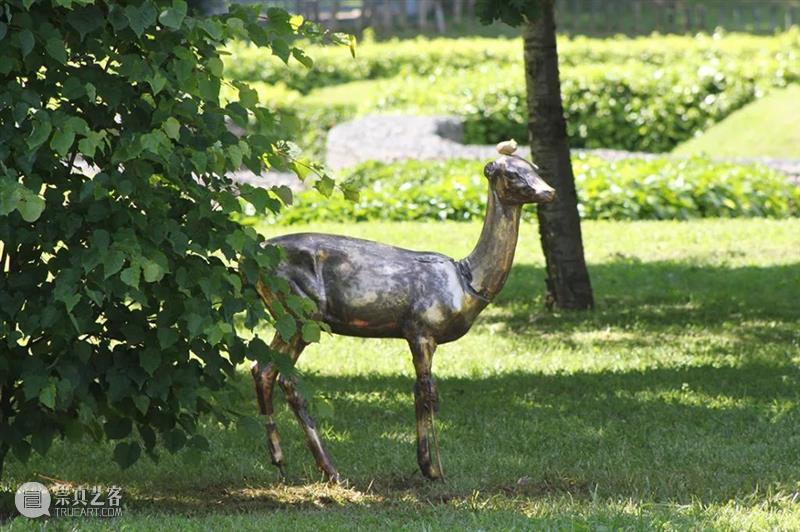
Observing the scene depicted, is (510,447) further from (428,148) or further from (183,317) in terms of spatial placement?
(428,148)

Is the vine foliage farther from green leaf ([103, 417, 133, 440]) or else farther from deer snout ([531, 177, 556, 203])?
deer snout ([531, 177, 556, 203])

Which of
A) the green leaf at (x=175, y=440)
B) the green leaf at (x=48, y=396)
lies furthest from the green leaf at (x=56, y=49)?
the green leaf at (x=175, y=440)

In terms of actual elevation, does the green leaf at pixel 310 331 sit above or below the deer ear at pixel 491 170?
below

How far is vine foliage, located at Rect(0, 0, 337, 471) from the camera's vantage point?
4.95 metres

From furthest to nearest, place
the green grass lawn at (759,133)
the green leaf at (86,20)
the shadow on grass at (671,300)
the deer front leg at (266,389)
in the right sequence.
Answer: the green grass lawn at (759,133), the shadow on grass at (671,300), the deer front leg at (266,389), the green leaf at (86,20)

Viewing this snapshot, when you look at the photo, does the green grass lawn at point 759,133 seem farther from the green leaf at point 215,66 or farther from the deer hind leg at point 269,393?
the green leaf at point 215,66

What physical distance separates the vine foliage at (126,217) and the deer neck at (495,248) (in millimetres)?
Answer: 869

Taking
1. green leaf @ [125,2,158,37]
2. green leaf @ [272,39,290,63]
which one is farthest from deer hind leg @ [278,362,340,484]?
green leaf @ [125,2,158,37]

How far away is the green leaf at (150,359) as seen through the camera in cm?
512

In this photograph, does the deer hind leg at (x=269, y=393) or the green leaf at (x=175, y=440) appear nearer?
the green leaf at (x=175, y=440)

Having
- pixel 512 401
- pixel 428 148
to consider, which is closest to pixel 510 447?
pixel 512 401

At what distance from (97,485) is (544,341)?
409cm

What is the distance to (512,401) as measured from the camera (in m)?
7.77

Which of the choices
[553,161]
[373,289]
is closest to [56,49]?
[373,289]
